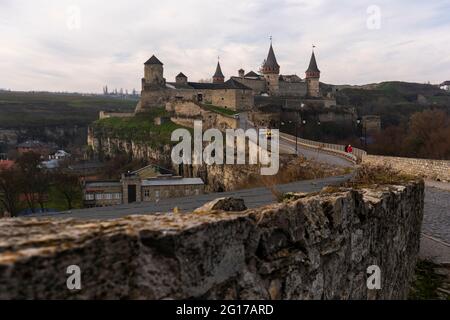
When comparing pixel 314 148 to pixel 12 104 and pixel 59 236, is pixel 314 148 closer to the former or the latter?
pixel 59 236

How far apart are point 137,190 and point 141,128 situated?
3670 cm

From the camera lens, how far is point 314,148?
123 feet

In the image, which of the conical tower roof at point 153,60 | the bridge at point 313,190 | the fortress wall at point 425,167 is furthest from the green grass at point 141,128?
the bridge at point 313,190

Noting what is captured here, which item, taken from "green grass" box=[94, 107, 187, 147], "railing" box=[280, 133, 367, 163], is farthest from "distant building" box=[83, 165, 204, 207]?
"green grass" box=[94, 107, 187, 147]

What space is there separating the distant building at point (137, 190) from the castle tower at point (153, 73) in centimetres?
3961

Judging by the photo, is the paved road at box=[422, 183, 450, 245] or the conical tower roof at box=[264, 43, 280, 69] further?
the conical tower roof at box=[264, 43, 280, 69]

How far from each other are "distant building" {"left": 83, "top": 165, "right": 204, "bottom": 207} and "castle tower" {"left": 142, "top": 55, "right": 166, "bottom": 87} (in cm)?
3961

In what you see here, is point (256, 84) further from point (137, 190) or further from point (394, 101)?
point (137, 190)

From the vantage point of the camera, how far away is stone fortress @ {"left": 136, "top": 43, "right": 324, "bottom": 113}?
74.8 metres

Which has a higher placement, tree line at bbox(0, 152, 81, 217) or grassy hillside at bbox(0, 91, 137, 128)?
grassy hillside at bbox(0, 91, 137, 128)

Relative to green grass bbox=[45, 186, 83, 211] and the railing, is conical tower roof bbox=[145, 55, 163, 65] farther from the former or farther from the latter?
the railing

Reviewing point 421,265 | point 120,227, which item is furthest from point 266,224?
point 421,265

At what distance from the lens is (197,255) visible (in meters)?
2.68
